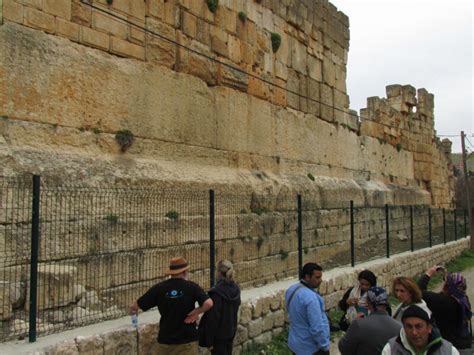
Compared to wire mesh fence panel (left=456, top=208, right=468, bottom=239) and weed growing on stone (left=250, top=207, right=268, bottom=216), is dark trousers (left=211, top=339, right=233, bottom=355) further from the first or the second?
wire mesh fence panel (left=456, top=208, right=468, bottom=239)

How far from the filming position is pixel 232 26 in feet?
31.8

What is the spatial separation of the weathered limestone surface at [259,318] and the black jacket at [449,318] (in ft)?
8.37

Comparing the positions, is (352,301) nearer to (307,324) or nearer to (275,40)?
(307,324)

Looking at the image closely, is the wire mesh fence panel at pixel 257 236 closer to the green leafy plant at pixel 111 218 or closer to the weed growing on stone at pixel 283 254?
the weed growing on stone at pixel 283 254

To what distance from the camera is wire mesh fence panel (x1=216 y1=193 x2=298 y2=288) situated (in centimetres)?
812

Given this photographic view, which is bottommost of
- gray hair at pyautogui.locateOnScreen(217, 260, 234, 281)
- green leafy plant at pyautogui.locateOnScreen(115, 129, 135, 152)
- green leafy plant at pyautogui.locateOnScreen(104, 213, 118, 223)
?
gray hair at pyautogui.locateOnScreen(217, 260, 234, 281)

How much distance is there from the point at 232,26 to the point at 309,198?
13.6ft

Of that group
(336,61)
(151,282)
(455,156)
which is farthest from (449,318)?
(455,156)

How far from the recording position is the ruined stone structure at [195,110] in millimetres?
6211

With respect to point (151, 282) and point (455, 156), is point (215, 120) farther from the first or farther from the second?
point (455, 156)

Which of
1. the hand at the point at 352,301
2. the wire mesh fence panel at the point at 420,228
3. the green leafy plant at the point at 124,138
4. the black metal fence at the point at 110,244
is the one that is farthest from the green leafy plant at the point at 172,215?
the wire mesh fence panel at the point at 420,228

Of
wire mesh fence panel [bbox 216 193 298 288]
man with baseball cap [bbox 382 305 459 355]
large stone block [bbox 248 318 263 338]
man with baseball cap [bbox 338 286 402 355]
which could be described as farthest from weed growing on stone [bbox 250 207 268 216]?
man with baseball cap [bbox 382 305 459 355]

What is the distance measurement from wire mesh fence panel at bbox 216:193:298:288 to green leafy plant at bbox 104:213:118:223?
203cm

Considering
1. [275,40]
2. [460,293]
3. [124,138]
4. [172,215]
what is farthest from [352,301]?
[275,40]
